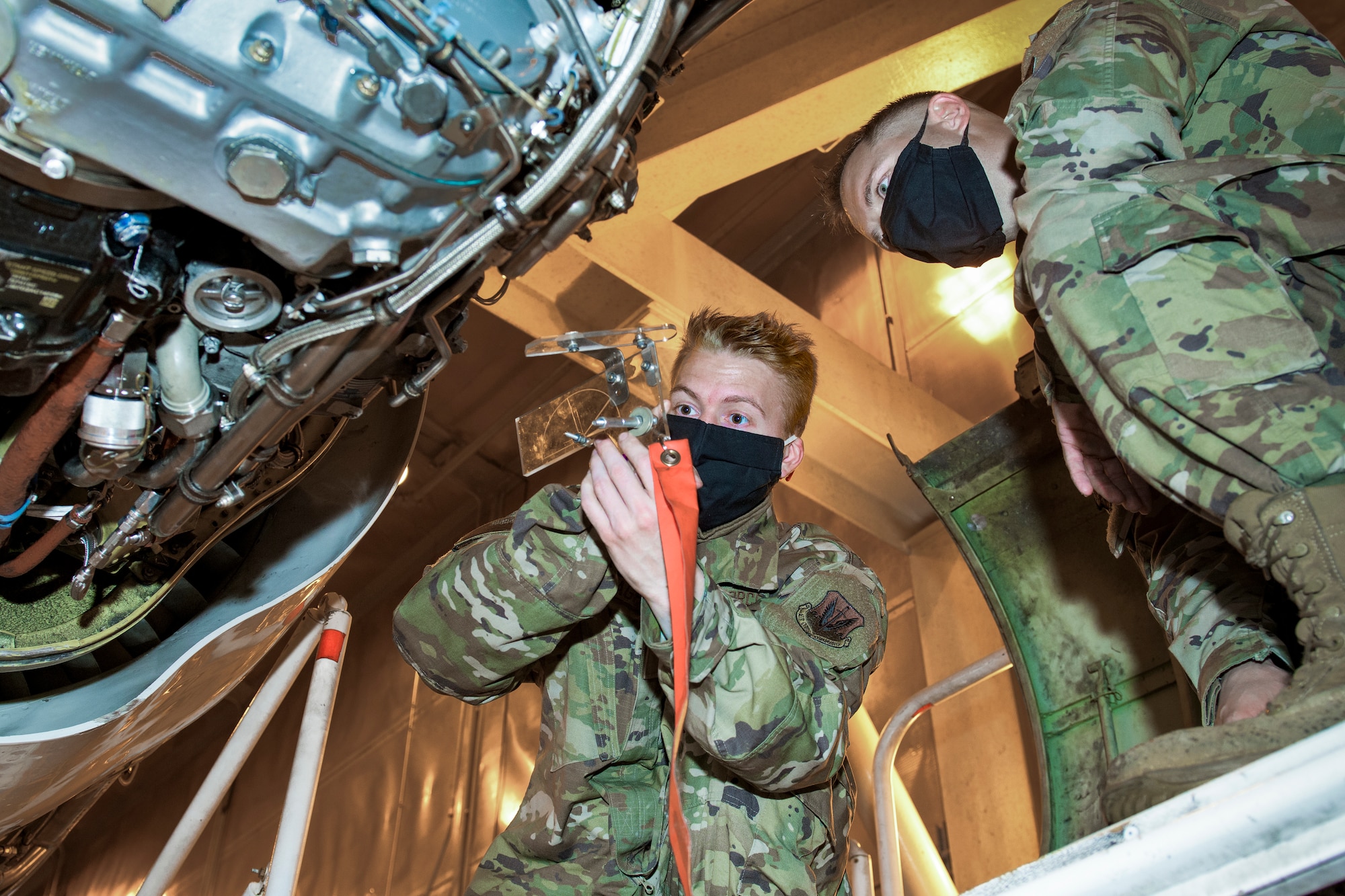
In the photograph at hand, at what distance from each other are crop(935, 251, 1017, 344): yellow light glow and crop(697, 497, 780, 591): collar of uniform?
11.2 feet

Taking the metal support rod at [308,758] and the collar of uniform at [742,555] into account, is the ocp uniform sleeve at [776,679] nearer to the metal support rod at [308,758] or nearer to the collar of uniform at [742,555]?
the collar of uniform at [742,555]

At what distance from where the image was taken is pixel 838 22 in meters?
4.27

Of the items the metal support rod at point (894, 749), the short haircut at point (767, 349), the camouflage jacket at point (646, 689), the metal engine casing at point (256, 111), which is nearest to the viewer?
the metal engine casing at point (256, 111)

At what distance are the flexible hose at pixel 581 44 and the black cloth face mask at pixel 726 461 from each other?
1.05 m

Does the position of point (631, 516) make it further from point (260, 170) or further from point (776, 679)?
point (260, 170)

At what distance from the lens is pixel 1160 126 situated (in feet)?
5.73

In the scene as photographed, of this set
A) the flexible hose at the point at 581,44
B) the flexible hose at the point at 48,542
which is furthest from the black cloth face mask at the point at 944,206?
the flexible hose at the point at 48,542

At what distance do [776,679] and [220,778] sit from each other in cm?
142

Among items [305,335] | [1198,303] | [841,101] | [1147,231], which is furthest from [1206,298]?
[841,101]

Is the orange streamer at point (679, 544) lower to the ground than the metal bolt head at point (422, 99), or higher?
lower

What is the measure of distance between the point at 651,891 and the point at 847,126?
3184mm

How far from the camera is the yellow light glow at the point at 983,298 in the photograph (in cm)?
574

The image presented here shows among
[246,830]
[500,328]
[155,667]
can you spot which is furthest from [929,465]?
[246,830]

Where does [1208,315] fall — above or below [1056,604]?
below
